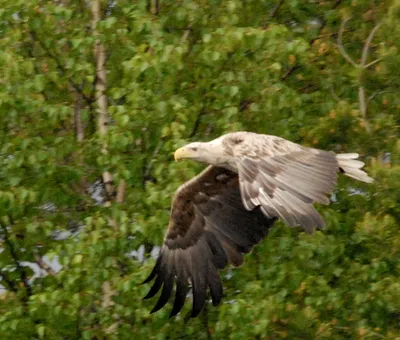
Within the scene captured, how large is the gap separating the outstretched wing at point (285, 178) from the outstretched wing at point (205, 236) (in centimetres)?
108

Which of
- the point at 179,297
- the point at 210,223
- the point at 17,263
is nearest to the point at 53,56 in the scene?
the point at 17,263

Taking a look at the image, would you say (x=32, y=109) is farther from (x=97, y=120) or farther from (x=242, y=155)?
(x=242, y=155)

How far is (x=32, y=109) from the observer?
579 inches

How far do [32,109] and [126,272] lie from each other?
1537 mm

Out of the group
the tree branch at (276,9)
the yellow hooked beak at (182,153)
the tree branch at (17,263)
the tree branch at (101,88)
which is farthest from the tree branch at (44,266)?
the tree branch at (276,9)

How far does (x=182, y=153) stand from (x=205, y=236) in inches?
38.5

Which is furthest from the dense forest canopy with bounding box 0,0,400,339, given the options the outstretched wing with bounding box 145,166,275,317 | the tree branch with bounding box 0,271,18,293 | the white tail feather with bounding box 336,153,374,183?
the white tail feather with bounding box 336,153,374,183

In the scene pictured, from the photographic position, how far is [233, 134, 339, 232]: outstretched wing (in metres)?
12.3

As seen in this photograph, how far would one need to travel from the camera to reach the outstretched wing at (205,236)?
14188 millimetres

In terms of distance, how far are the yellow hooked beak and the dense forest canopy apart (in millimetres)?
462

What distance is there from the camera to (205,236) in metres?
14.4

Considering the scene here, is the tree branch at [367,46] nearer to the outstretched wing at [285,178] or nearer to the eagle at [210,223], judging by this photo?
the eagle at [210,223]

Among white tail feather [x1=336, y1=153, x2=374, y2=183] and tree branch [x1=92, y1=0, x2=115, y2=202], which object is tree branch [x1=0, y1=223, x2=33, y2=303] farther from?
white tail feather [x1=336, y1=153, x2=374, y2=183]

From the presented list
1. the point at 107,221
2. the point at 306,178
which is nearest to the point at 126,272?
the point at 107,221
